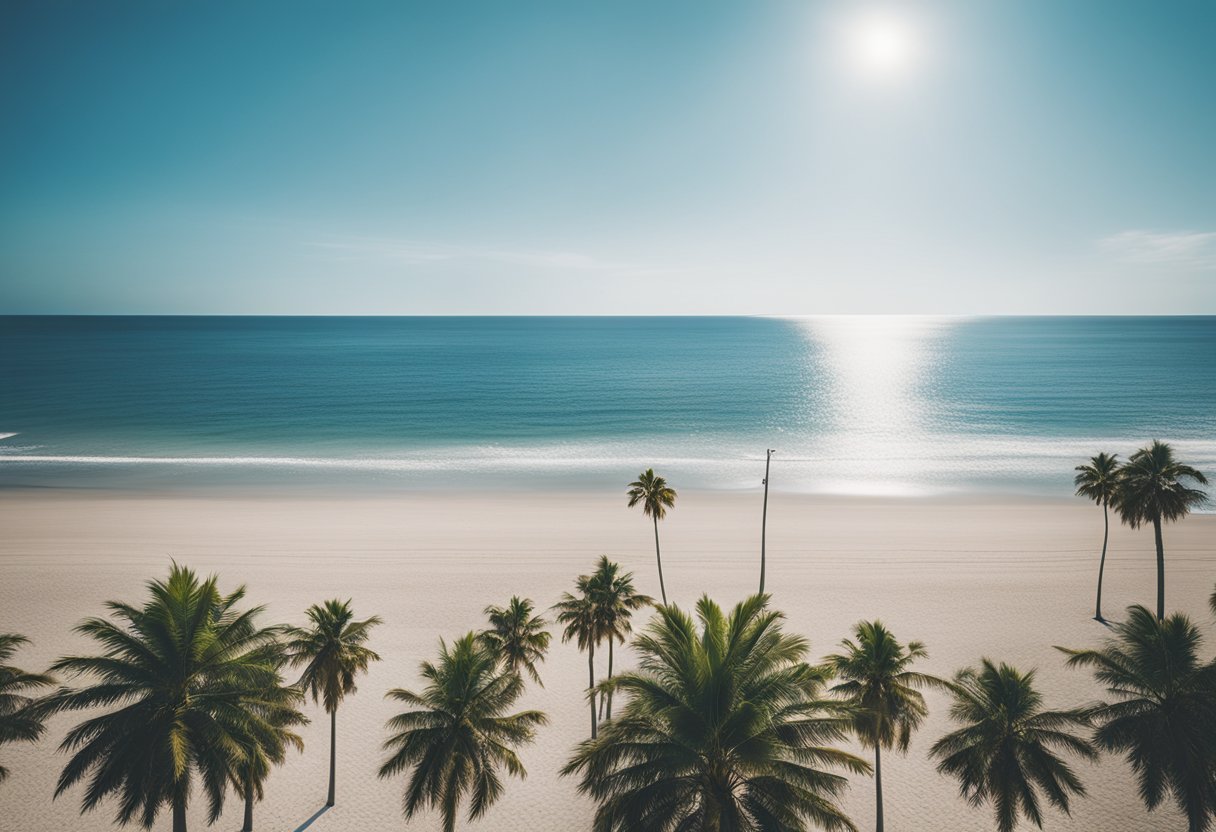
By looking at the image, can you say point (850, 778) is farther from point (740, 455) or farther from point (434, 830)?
point (740, 455)

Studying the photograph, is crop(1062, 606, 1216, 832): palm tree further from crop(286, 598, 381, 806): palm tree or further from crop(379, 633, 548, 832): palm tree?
crop(286, 598, 381, 806): palm tree

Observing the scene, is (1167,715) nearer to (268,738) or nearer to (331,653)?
(268,738)

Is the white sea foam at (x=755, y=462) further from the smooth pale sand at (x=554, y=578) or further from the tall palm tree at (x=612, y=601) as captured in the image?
the tall palm tree at (x=612, y=601)

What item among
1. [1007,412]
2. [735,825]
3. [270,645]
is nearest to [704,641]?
[735,825]

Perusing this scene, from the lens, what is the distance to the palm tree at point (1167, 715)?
46.0 feet

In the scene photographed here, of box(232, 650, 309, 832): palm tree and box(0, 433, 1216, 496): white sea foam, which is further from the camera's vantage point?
box(0, 433, 1216, 496): white sea foam

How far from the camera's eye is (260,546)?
1596 inches

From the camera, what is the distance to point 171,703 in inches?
496

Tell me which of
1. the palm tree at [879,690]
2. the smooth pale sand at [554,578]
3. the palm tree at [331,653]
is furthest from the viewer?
the smooth pale sand at [554,578]

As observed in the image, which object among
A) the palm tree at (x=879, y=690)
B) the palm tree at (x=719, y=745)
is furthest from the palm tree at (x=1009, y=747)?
the palm tree at (x=719, y=745)

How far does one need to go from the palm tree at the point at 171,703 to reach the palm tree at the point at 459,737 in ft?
11.3

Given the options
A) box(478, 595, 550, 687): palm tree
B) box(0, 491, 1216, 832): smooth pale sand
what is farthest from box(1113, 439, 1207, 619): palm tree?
box(478, 595, 550, 687): palm tree

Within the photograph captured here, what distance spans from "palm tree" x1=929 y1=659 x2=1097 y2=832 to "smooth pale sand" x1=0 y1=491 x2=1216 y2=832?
4857 mm

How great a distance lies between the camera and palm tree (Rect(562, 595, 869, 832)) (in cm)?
997
